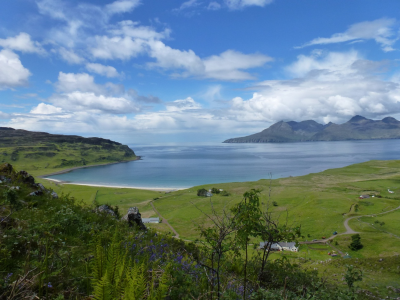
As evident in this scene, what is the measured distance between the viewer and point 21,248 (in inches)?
178

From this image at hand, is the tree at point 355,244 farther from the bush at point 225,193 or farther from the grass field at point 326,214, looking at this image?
the bush at point 225,193

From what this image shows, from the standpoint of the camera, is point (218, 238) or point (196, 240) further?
point (196, 240)

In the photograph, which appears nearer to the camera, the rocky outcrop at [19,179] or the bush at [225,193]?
the rocky outcrop at [19,179]

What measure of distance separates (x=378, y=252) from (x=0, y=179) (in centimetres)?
4099

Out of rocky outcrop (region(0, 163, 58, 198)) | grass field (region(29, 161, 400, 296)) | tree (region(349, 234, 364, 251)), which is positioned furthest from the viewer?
tree (region(349, 234, 364, 251))

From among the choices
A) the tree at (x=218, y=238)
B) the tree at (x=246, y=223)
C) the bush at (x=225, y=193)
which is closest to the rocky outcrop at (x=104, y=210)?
the tree at (x=218, y=238)

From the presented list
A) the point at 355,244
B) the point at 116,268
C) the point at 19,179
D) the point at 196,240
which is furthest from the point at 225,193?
the point at 116,268

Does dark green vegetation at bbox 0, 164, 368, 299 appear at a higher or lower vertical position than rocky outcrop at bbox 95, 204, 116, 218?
higher

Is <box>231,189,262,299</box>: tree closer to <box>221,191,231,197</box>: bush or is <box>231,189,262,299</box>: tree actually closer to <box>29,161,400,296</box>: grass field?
<box>29,161,400,296</box>: grass field

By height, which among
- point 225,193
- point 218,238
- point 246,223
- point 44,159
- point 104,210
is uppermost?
point 246,223

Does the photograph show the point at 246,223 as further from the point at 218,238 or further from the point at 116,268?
the point at 116,268

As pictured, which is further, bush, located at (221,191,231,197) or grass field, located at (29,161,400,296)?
bush, located at (221,191,231,197)

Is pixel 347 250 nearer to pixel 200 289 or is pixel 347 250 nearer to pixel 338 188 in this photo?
pixel 200 289

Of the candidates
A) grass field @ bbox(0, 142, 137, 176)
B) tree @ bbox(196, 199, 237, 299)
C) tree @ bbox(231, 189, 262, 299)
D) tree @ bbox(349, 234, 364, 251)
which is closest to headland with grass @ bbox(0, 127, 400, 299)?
tree @ bbox(196, 199, 237, 299)
